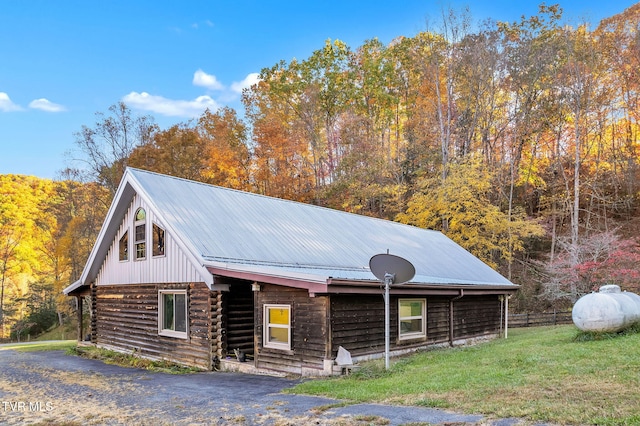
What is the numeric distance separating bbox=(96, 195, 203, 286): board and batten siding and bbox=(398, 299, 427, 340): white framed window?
5586 millimetres

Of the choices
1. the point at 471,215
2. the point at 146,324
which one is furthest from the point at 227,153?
the point at 146,324

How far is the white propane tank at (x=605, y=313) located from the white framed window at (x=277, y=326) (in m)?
7.02

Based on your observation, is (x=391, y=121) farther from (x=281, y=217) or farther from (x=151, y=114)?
(x=281, y=217)

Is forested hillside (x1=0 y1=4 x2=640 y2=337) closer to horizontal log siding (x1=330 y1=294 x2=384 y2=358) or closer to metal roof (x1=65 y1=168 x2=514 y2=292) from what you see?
metal roof (x1=65 y1=168 x2=514 y2=292)

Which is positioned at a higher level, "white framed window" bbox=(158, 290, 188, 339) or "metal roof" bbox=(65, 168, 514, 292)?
"metal roof" bbox=(65, 168, 514, 292)

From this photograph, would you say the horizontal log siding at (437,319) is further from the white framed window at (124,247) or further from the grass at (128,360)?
the white framed window at (124,247)

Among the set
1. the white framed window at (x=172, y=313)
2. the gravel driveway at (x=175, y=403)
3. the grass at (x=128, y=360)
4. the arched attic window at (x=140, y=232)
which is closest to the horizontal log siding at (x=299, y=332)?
the gravel driveway at (x=175, y=403)

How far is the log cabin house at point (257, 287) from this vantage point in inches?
435

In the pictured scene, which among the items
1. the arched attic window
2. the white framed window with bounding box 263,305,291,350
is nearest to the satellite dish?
the white framed window with bounding box 263,305,291,350

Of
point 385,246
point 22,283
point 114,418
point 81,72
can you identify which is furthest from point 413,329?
point 22,283

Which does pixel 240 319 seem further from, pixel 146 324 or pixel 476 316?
pixel 476 316

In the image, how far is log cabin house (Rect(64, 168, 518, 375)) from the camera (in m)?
11.0

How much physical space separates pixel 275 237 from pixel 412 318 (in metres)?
4.70

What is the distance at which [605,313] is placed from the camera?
36.6ft
